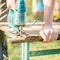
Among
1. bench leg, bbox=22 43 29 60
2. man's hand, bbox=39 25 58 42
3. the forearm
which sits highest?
the forearm

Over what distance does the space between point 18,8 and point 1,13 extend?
1.41ft

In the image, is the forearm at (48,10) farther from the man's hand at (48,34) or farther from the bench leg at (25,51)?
the bench leg at (25,51)

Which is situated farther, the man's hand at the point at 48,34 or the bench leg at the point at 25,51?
the bench leg at the point at 25,51

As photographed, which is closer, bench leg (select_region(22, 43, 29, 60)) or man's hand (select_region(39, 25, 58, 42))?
man's hand (select_region(39, 25, 58, 42))

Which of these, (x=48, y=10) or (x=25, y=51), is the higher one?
(x=48, y=10)

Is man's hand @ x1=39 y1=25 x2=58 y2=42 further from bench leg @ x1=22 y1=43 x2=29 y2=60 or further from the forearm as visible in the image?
bench leg @ x1=22 y1=43 x2=29 y2=60

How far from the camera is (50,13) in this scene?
3.17 feet

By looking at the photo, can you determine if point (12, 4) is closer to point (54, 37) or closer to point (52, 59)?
point (54, 37)

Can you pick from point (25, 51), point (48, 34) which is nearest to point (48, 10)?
point (48, 34)

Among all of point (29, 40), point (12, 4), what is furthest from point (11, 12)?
point (29, 40)

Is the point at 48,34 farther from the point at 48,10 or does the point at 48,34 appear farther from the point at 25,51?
the point at 25,51

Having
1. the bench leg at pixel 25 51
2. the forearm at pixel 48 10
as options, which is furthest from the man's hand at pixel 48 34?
the bench leg at pixel 25 51

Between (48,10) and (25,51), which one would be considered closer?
(48,10)

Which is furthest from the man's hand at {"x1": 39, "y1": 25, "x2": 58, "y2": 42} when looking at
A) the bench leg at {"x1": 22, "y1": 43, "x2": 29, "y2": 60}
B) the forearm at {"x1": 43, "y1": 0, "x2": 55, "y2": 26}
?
the bench leg at {"x1": 22, "y1": 43, "x2": 29, "y2": 60}
